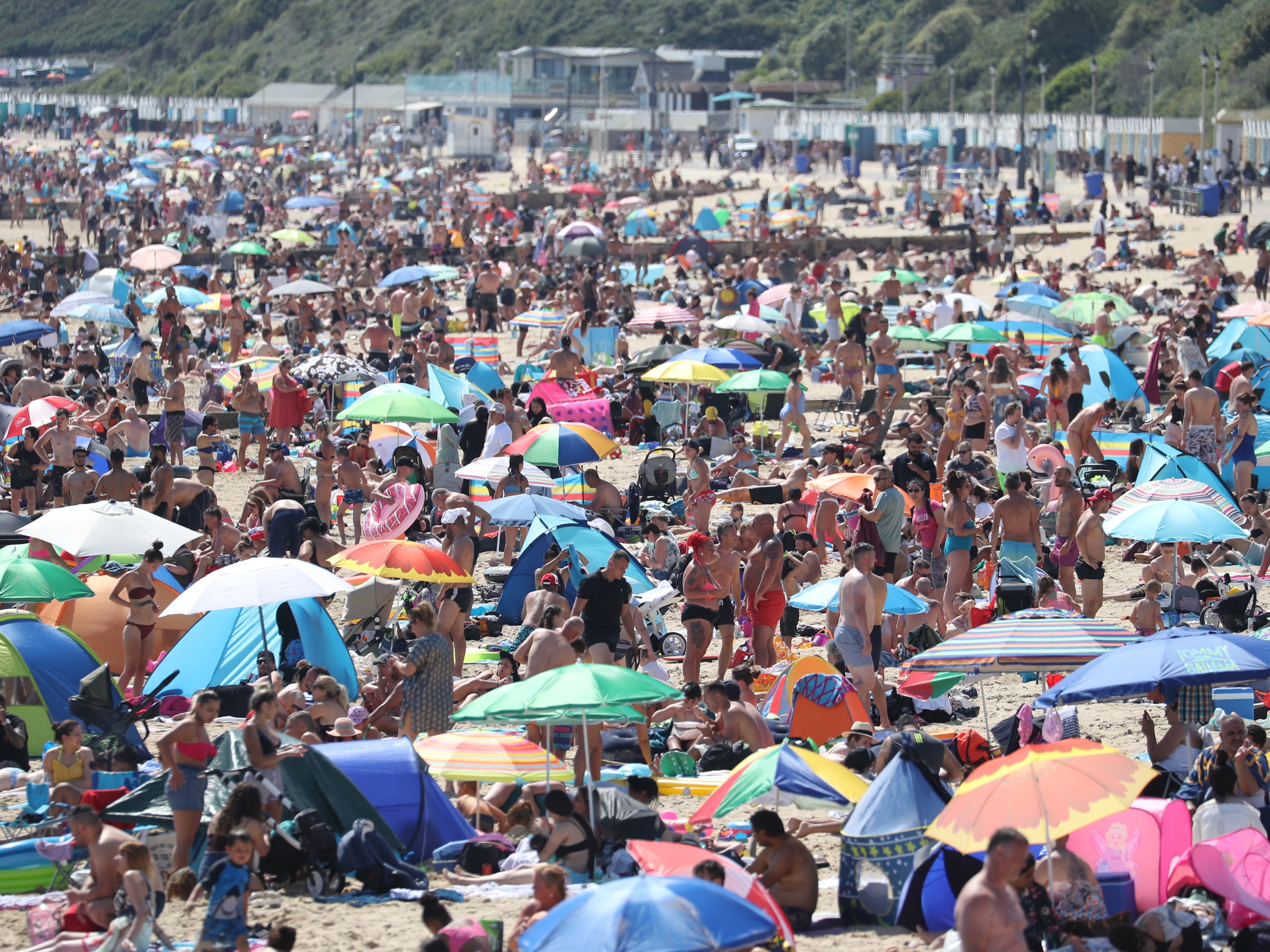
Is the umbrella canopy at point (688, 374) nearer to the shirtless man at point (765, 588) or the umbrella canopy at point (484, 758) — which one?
the shirtless man at point (765, 588)

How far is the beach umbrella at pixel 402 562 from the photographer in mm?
8930

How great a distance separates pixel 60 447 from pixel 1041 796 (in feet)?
32.2

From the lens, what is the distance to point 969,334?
17219mm

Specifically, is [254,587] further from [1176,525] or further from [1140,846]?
[1176,525]

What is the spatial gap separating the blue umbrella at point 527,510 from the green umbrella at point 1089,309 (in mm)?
10402

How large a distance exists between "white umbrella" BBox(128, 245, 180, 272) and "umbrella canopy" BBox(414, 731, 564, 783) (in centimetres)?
2168

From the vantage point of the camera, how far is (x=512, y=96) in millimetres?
78562

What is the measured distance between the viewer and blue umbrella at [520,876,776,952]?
4.48 meters

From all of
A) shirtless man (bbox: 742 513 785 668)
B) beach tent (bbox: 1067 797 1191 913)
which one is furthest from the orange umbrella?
beach tent (bbox: 1067 797 1191 913)

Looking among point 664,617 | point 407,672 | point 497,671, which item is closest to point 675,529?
point 664,617

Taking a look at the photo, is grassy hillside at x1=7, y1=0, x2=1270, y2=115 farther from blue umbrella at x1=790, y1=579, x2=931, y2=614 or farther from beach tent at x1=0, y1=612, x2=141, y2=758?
beach tent at x1=0, y1=612, x2=141, y2=758

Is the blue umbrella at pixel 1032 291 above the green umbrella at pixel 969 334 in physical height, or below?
above

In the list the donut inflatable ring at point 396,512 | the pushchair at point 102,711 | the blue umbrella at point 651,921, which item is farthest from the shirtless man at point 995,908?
the donut inflatable ring at point 396,512

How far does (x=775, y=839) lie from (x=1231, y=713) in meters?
2.67
